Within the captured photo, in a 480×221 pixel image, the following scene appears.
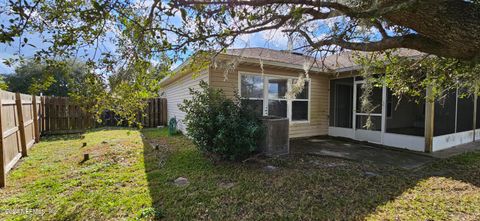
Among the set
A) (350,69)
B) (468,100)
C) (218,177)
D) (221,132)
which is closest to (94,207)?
(218,177)

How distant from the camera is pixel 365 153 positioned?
230 inches

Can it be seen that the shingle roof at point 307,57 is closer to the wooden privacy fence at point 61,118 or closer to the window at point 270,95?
the window at point 270,95

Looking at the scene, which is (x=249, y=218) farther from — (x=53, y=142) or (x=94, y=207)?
(x=53, y=142)

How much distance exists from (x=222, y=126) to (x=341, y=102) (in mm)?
5642

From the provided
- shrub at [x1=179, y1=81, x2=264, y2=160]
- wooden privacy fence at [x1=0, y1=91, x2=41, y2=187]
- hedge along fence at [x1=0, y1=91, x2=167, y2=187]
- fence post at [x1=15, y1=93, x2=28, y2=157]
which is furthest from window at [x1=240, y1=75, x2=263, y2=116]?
fence post at [x1=15, y1=93, x2=28, y2=157]

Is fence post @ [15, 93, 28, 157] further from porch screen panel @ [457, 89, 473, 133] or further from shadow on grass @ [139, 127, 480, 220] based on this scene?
porch screen panel @ [457, 89, 473, 133]

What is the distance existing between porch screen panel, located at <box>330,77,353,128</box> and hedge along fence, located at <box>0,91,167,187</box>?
671 centimetres

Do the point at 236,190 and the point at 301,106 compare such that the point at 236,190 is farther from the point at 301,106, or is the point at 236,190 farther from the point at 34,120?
the point at 34,120

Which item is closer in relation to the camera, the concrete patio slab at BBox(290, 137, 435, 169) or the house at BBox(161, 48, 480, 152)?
the concrete patio slab at BBox(290, 137, 435, 169)

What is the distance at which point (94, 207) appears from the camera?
Result: 2963 millimetres

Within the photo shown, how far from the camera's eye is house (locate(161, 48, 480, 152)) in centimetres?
623

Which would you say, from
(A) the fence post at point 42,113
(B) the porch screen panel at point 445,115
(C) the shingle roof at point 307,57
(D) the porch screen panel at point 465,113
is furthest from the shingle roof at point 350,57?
(A) the fence post at point 42,113

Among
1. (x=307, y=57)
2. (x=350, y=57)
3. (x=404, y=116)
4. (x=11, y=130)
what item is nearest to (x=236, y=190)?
(x=307, y=57)

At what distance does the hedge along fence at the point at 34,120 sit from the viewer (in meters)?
4.20
